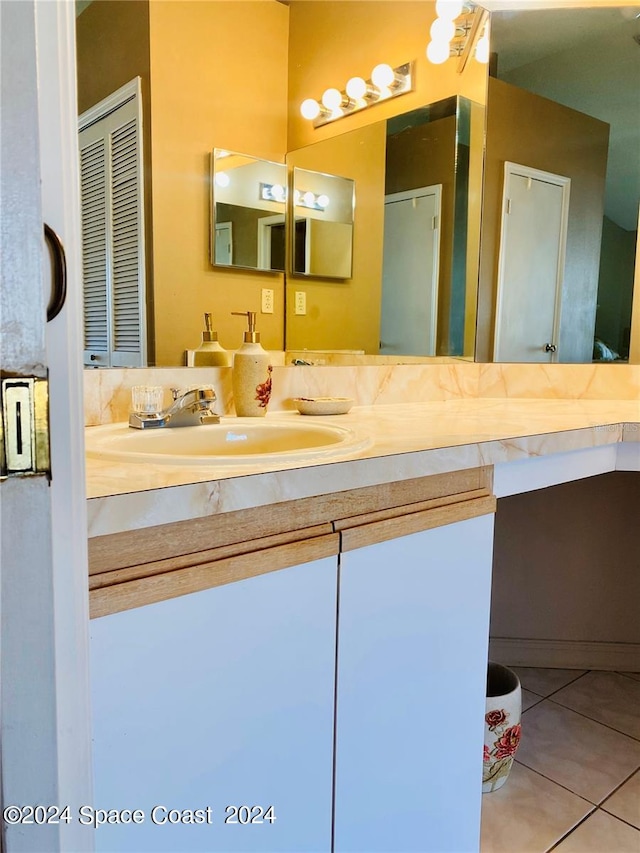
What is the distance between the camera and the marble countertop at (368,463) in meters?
0.63

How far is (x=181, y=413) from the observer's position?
1115 mm

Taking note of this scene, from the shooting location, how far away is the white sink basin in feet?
3.24

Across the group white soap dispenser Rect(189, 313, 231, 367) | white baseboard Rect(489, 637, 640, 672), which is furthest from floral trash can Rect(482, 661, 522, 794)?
white soap dispenser Rect(189, 313, 231, 367)

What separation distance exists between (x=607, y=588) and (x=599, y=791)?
69 cm

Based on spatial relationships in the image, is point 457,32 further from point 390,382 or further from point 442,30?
point 390,382

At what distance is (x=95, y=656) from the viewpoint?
61cm

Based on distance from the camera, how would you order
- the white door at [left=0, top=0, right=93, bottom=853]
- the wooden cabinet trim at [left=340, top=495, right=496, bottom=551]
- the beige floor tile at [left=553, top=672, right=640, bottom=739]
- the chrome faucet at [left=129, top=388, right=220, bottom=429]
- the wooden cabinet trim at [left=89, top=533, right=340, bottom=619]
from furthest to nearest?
the beige floor tile at [left=553, top=672, right=640, bottom=739] → the chrome faucet at [left=129, top=388, right=220, bottom=429] → the wooden cabinet trim at [left=340, top=495, right=496, bottom=551] → the wooden cabinet trim at [left=89, top=533, right=340, bottom=619] → the white door at [left=0, top=0, right=93, bottom=853]

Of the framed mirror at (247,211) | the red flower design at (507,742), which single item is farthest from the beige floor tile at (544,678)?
the framed mirror at (247,211)

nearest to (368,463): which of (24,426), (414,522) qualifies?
(414,522)

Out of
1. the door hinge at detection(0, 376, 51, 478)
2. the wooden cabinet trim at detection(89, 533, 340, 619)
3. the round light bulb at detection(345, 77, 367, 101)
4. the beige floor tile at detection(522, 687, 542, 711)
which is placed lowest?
the beige floor tile at detection(522, 687, 542, 711)

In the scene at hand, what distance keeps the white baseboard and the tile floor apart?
0.10 feet

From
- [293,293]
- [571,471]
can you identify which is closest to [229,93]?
[293,293]

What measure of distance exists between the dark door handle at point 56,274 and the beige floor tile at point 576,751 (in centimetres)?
165

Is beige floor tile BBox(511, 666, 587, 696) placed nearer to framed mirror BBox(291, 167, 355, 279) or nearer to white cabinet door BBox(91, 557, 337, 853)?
white cabinet door BBox(91, 557, 337, 853)
